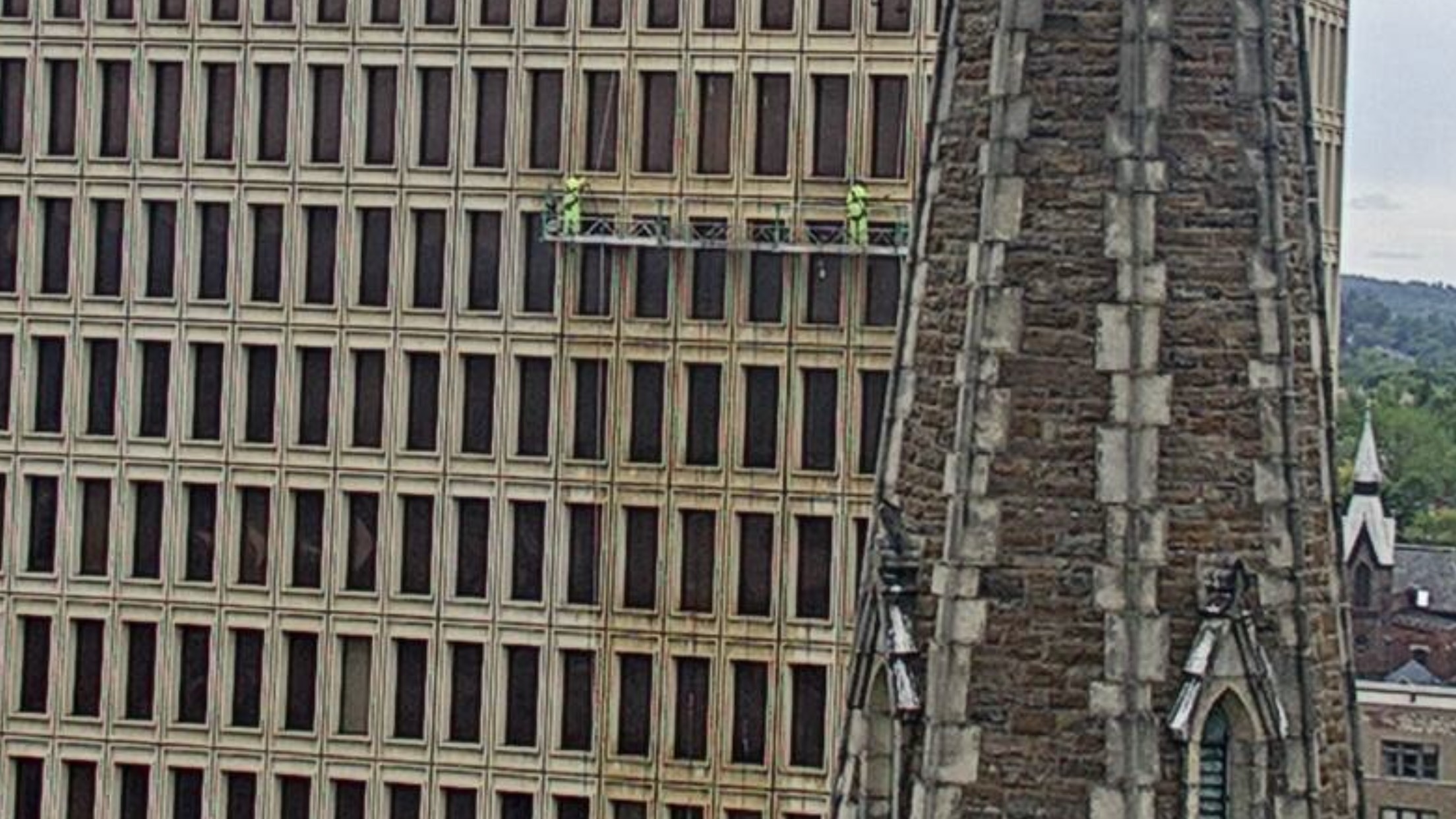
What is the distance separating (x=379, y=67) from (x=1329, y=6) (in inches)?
788

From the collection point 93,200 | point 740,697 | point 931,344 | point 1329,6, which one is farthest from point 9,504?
point 931,344

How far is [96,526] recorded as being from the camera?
5794 cm

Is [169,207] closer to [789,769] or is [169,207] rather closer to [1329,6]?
[789,769]

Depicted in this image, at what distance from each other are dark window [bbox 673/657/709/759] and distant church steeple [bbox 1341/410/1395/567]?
52005mm

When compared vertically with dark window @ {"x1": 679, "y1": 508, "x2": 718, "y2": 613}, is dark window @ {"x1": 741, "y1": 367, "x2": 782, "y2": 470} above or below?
above

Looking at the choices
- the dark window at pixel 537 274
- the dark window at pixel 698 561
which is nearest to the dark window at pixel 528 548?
the dark window at pixel 698 561

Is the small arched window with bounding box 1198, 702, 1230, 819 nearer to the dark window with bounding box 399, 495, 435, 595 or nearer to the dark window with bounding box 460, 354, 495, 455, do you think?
the dark window with bounding box 460, 354, 495, 455

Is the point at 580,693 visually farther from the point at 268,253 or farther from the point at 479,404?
the point at 268,253

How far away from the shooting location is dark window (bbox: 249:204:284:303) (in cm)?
5644

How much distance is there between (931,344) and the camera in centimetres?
1535

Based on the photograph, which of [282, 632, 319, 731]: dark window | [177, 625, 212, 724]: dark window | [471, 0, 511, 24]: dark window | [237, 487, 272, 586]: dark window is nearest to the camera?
[471, 0, 511, 24]: dark window

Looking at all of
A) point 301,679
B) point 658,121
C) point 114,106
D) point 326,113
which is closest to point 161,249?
point 114,106

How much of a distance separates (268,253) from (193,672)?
8.23 m

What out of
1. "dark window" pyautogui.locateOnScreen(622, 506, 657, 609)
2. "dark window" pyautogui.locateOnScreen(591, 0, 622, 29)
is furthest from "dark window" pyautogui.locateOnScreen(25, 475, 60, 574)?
"dark window" pyautogui.locateOnScreen(591, 0, 622, 29)
